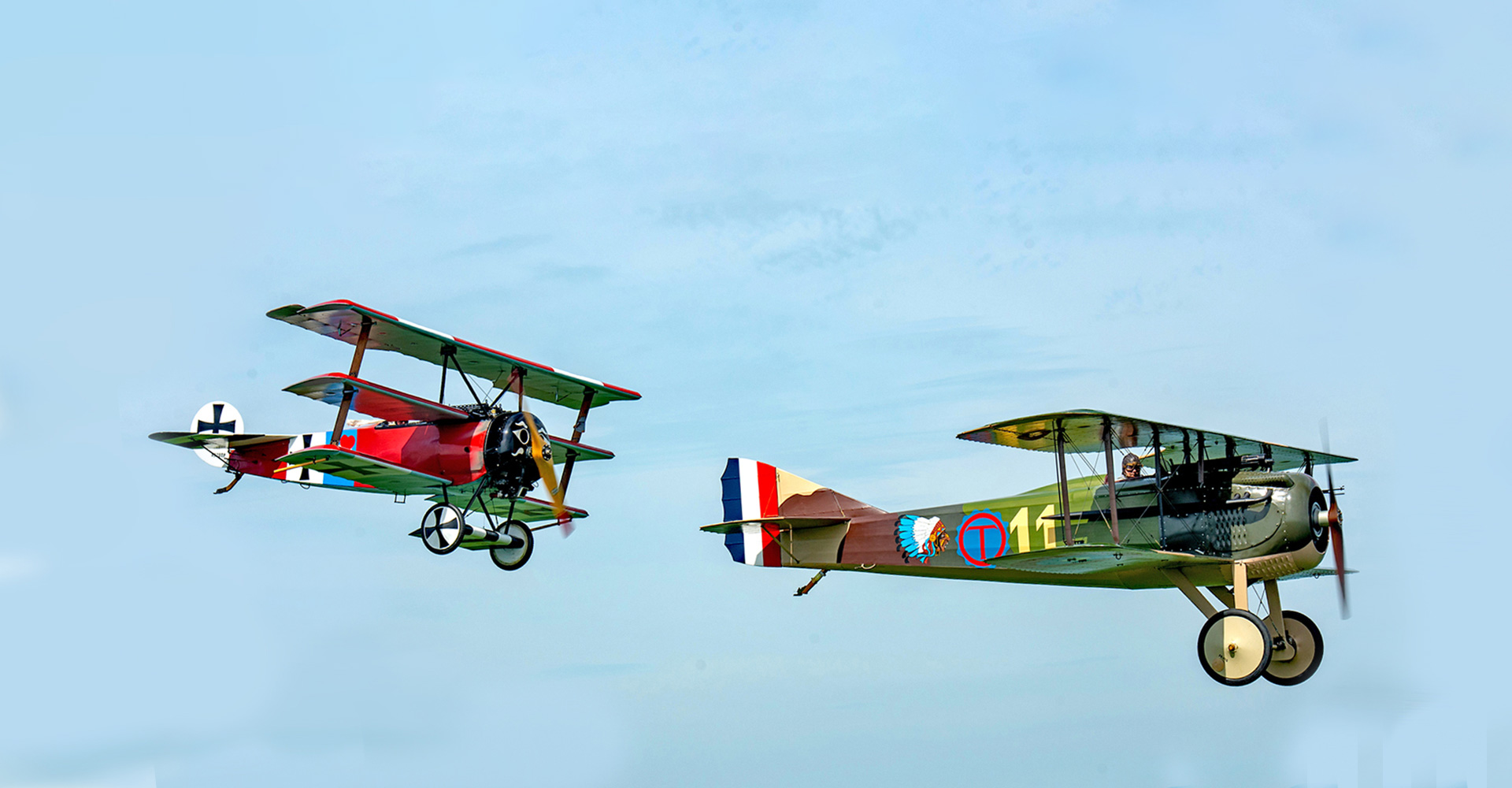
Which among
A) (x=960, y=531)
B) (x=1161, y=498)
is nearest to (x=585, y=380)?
(x=960, y=531)

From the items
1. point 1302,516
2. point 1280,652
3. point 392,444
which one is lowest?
point 1280,652

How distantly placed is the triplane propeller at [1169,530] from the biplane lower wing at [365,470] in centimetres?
690

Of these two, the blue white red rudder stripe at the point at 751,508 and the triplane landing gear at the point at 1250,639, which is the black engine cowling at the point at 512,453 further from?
the triplane landing gear at the point at 1250,639

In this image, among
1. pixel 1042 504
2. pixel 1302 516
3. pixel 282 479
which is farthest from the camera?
pixel 282 479

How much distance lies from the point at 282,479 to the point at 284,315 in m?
3.84

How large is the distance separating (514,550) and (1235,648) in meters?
10.3

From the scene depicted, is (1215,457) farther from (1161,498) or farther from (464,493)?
(464,493)

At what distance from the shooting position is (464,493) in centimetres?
2303

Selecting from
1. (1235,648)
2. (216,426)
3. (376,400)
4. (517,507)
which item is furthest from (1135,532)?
(216,426)

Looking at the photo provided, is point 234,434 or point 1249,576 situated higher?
point 234,434

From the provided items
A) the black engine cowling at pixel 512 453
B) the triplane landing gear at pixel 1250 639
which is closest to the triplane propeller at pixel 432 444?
the black engine cowling at pixel 512 453

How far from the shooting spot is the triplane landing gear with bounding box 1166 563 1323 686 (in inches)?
786

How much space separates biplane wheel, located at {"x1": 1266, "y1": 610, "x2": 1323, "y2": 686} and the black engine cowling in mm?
10413

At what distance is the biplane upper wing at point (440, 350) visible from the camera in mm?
21062
